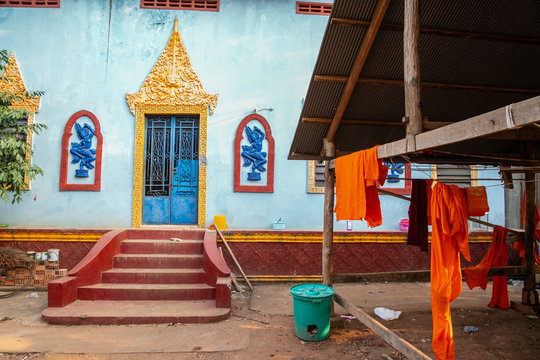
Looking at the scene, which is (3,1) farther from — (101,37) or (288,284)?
(288,284)

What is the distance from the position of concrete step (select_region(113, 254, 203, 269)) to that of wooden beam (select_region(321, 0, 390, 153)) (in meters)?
3.19

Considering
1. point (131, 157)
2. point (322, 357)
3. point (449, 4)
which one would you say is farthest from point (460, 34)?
point (131, 157)

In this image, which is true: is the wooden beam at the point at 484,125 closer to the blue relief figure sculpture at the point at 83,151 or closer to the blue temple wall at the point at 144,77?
the blue temple wall at the point at 144,77

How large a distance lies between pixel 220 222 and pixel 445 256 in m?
4.88

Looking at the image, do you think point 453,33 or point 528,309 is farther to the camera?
point 528,309

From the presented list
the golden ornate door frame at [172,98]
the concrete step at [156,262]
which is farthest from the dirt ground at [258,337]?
the golden ornate door frame at [172,98]

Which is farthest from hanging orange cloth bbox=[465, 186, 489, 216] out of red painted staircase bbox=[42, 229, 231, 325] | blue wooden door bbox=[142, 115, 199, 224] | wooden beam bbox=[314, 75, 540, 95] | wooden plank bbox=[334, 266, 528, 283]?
blue wooden door bbox=[142, 115, 199, 224]

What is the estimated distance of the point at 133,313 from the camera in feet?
16.1

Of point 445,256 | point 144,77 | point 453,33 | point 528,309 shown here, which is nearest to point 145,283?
point 144,77

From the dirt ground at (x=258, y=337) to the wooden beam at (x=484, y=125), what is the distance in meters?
2.48

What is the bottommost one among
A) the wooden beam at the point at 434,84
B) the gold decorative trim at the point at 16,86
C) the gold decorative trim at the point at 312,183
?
the gold decorative trim at the point at 312,183

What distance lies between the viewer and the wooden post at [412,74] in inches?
125

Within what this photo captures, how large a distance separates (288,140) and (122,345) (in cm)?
500

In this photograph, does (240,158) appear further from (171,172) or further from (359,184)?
(359,184)
